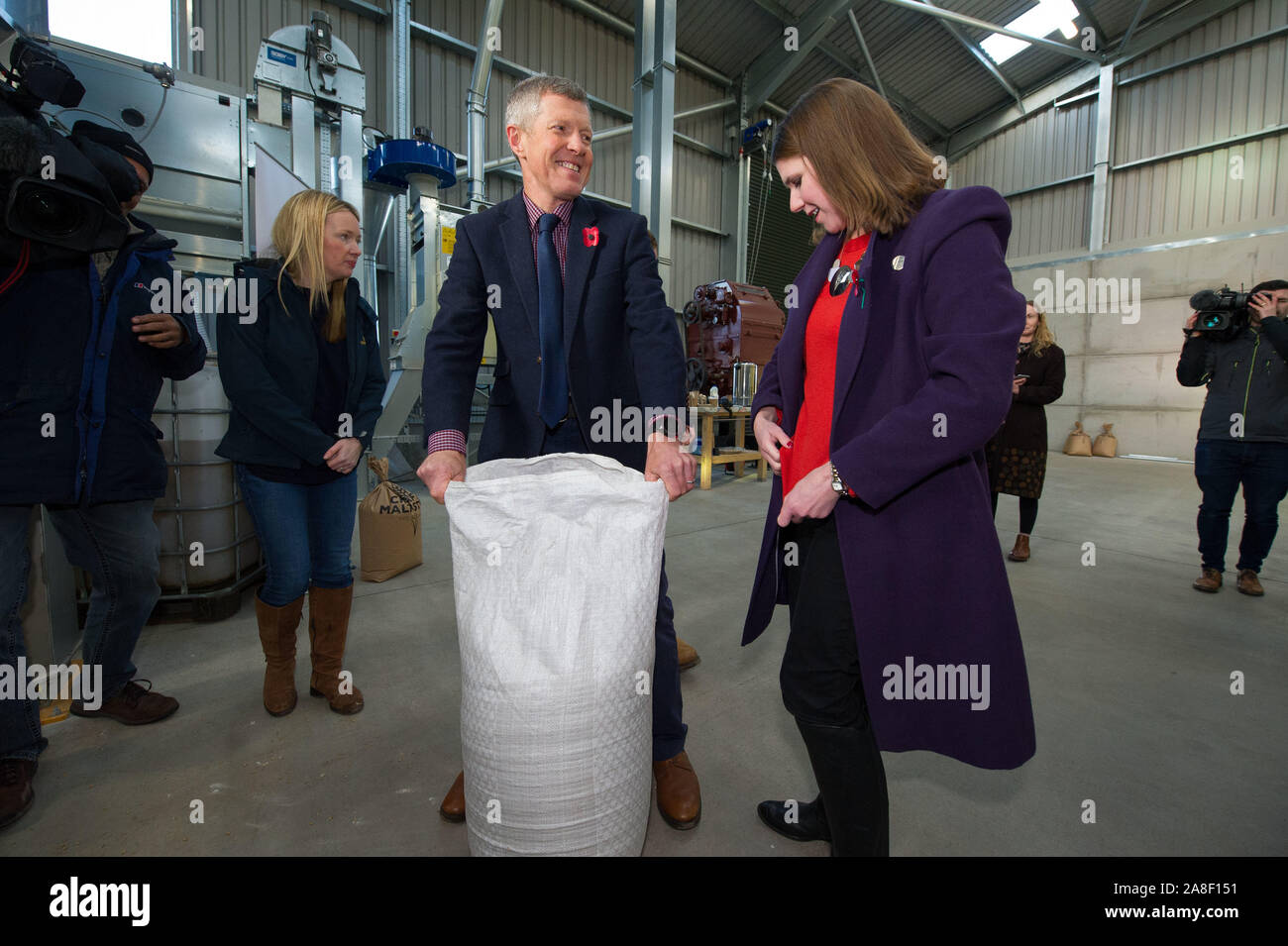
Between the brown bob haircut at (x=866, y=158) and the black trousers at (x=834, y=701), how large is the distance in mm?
475

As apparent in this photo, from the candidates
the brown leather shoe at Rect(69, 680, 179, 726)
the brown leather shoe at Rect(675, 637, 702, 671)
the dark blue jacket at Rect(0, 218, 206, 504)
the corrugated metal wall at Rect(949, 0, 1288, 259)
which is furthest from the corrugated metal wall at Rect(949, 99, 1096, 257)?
the brown leather shoe at Rect(69, 680, 179, 726)

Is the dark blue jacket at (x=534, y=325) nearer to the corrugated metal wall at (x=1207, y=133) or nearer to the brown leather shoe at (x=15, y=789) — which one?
the brown leather shoe at (x=15, y=789)

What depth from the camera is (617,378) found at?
4.24ft

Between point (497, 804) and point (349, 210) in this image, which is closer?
point (497, 804)

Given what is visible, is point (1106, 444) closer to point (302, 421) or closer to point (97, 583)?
point (302, 421)

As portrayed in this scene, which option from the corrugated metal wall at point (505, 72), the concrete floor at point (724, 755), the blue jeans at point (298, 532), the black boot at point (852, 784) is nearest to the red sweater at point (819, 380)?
the black boot at point (852, 784)

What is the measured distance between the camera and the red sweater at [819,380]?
975 millimetres

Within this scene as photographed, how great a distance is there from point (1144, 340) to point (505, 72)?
31.7 feet

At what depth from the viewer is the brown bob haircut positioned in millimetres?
905

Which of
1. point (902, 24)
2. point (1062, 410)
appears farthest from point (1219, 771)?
point (902, 24)

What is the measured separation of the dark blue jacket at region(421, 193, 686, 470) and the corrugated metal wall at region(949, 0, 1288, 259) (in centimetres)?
1119

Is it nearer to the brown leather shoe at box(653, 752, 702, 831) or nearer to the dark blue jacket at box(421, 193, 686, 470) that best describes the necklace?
the dark blue jacket at box(421, 193, 686, 470)

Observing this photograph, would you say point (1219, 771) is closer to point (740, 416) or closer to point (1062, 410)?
point (740, 416)

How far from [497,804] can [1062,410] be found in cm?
1133
